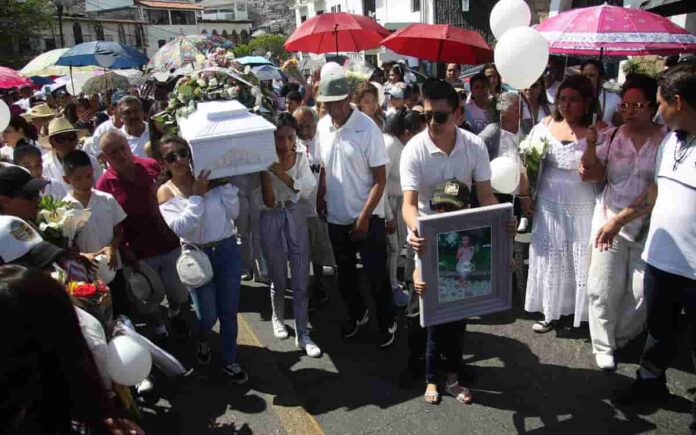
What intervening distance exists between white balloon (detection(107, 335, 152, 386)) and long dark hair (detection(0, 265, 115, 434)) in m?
0.64

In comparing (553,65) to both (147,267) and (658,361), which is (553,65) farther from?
(147,267)

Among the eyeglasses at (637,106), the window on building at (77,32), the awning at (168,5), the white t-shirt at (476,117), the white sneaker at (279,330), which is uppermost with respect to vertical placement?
the awning at (168,5)

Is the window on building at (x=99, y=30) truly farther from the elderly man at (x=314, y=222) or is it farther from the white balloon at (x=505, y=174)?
the white balloon at (x=505, y=174)

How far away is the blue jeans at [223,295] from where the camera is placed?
3740 millimetres

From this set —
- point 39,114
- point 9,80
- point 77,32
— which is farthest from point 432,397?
point 77,32

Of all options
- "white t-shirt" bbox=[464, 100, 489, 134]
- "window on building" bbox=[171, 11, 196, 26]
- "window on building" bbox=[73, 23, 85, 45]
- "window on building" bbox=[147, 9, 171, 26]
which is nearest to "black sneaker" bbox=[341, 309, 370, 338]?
"white t-shirt" bbox=[464, 100, 489, 134]

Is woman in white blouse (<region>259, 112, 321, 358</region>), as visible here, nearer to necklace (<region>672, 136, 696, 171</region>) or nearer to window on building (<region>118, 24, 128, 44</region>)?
necklace (<region>672, 136, 696, 171</region>)

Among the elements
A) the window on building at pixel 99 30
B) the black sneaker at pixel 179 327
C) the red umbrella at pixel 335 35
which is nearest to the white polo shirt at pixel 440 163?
the black sneaker at pixel 179 327

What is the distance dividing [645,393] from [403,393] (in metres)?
1.57

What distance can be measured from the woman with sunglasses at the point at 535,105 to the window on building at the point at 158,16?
2516 inches

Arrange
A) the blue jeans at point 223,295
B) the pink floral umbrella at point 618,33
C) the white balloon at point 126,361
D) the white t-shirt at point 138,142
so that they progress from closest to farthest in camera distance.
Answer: the white balloon at point 126,361 < the pink floral umbrella at point 618,33 < the blue jeans at point 223,295 < the white t-shirt at point 138,142

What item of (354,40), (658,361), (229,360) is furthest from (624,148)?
(354,40)

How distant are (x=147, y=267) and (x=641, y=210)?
3.73 m

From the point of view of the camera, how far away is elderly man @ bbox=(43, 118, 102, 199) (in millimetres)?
4723
